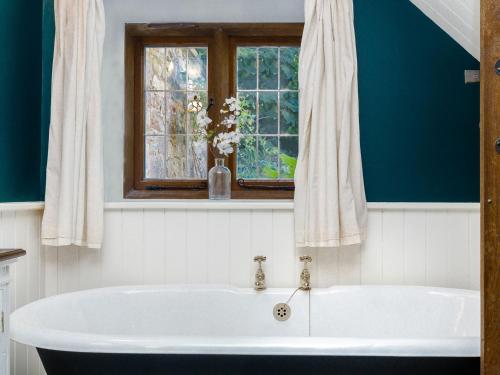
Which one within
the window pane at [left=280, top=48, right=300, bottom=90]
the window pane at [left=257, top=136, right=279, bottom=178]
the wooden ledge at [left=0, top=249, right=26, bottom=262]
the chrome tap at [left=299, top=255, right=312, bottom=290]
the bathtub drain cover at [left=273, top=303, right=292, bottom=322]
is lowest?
the bathtub drain cover at [left=273, top=303, right=292, bottom=322]

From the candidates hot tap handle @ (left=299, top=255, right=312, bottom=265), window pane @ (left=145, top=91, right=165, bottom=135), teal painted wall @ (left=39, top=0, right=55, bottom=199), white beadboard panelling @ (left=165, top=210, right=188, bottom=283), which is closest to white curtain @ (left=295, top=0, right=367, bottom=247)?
hot tap handle @ (left=299, top=255, right=312, bottom=265)

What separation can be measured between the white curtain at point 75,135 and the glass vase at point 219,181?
548 millimetres

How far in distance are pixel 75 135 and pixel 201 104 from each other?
0.69 meters

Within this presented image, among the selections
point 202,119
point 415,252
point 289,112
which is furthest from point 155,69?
point 415,252

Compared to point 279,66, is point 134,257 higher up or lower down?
lower down

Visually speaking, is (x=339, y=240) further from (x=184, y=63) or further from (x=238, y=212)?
(x=184, y=63)

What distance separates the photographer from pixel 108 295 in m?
2.31

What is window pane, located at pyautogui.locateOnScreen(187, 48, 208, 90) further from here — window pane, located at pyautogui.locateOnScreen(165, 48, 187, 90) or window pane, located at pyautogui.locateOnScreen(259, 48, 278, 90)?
window pane, located at pyautogui.locateOnScreen(259, 48, 278, 90)

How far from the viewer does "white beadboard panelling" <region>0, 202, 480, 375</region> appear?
2.54 meters

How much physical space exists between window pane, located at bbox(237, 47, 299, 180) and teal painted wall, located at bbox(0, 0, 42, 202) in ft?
3.41

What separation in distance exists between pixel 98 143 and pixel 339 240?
1.26 meters

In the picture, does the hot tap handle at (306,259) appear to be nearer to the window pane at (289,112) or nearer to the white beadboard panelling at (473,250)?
the window pane at (289,112)

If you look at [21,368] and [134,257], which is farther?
[134,257]

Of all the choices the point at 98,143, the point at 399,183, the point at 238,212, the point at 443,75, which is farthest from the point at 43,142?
the point at 443,75
